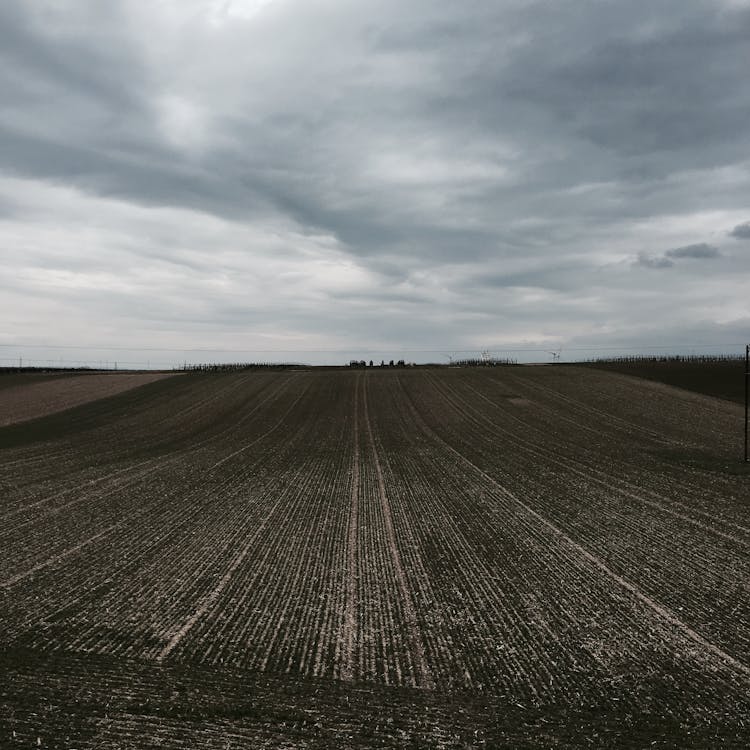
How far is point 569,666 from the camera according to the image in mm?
8375

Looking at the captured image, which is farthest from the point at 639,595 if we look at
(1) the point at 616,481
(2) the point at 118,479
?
(2) the point at 118,479

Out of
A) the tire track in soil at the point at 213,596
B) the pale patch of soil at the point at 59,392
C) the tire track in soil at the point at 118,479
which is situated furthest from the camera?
the pale patch of soil at the point at 59,392

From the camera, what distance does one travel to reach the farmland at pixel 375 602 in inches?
277

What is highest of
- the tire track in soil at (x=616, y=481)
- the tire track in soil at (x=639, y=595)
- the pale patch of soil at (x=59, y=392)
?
the pale patch of soil at (x=59, y=392)

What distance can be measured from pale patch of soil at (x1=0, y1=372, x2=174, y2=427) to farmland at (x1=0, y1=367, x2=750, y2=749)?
24.9m

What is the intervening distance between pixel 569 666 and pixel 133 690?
645 centimetres

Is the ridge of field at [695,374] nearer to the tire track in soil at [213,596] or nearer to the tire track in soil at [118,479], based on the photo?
the tire track in soil at [118,479]

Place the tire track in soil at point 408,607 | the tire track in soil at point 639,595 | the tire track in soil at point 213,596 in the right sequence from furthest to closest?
the tire track in soil at point 213,596 → the tire track in soil at point 639,595 → the tire track in soil at point 408,607

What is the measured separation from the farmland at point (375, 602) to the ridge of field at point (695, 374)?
35.4 meters

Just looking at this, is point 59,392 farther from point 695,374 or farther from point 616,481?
point 695,374

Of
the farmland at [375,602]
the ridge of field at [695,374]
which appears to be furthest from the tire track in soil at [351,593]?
the ridge of field at [695,374]

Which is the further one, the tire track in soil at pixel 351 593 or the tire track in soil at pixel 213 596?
the tire track in soil at pixel 213 596

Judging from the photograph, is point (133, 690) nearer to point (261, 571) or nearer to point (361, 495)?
point (261, 571)

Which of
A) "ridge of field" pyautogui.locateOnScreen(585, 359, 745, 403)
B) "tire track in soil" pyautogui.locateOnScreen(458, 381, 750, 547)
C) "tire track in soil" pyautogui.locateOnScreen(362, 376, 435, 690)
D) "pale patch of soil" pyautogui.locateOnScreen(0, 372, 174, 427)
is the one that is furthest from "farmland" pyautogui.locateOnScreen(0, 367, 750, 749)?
"ridge of field" pyautogui.locateOnScreen(585, 359, 745, 403)
